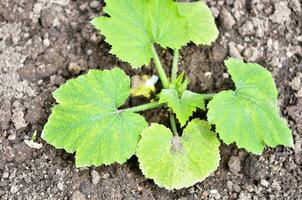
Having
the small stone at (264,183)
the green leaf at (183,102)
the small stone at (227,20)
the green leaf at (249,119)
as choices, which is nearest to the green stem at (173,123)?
the green leaf at (183,102)

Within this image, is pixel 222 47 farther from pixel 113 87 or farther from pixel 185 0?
pixel 113 87

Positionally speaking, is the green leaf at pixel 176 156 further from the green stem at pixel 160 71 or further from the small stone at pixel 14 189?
the small stone at pixel 14 189

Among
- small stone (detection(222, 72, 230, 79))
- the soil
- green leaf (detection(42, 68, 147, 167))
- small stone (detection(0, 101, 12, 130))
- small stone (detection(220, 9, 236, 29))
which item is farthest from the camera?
small stone (detection(220, 9, 236, 29))

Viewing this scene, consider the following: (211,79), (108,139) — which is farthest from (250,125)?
(108,139)

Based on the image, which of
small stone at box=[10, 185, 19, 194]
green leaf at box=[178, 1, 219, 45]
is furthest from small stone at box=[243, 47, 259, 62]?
small stone at box=[10, 185, 19, 194]

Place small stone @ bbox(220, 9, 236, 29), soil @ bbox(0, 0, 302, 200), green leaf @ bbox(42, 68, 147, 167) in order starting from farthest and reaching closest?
1. small stone @ bbox(220, 9, 236, 29)
2. soil @ bbox(0, 0, 302, 200)
3. green leaf @ bbox(42, 68, 147, 167)

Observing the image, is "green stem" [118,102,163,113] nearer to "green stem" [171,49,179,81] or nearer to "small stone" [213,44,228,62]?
"green stem" [171,49,179,81]

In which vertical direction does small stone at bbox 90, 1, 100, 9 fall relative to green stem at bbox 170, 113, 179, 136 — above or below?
above
